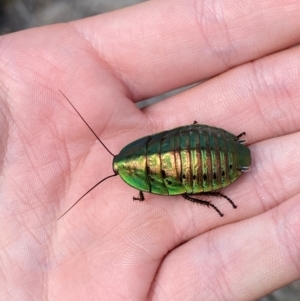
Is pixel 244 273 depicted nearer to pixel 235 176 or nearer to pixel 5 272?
pixel 235 176

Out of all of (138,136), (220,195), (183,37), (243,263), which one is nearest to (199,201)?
(220,195)

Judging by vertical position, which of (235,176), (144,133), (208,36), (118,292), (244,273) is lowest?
(244,273)

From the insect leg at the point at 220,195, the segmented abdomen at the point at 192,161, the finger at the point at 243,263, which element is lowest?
the finger at the point at 243,263

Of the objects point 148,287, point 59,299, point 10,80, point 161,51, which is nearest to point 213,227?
point 148,287

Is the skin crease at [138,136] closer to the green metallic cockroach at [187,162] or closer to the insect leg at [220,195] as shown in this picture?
the insect leg at [220,195]

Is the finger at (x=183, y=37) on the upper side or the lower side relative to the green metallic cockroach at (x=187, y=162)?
upper

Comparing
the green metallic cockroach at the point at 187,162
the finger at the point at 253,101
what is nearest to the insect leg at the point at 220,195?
the green metallic cockroach at the point at 187,162

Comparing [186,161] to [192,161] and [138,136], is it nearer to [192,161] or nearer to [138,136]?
[192,161]
